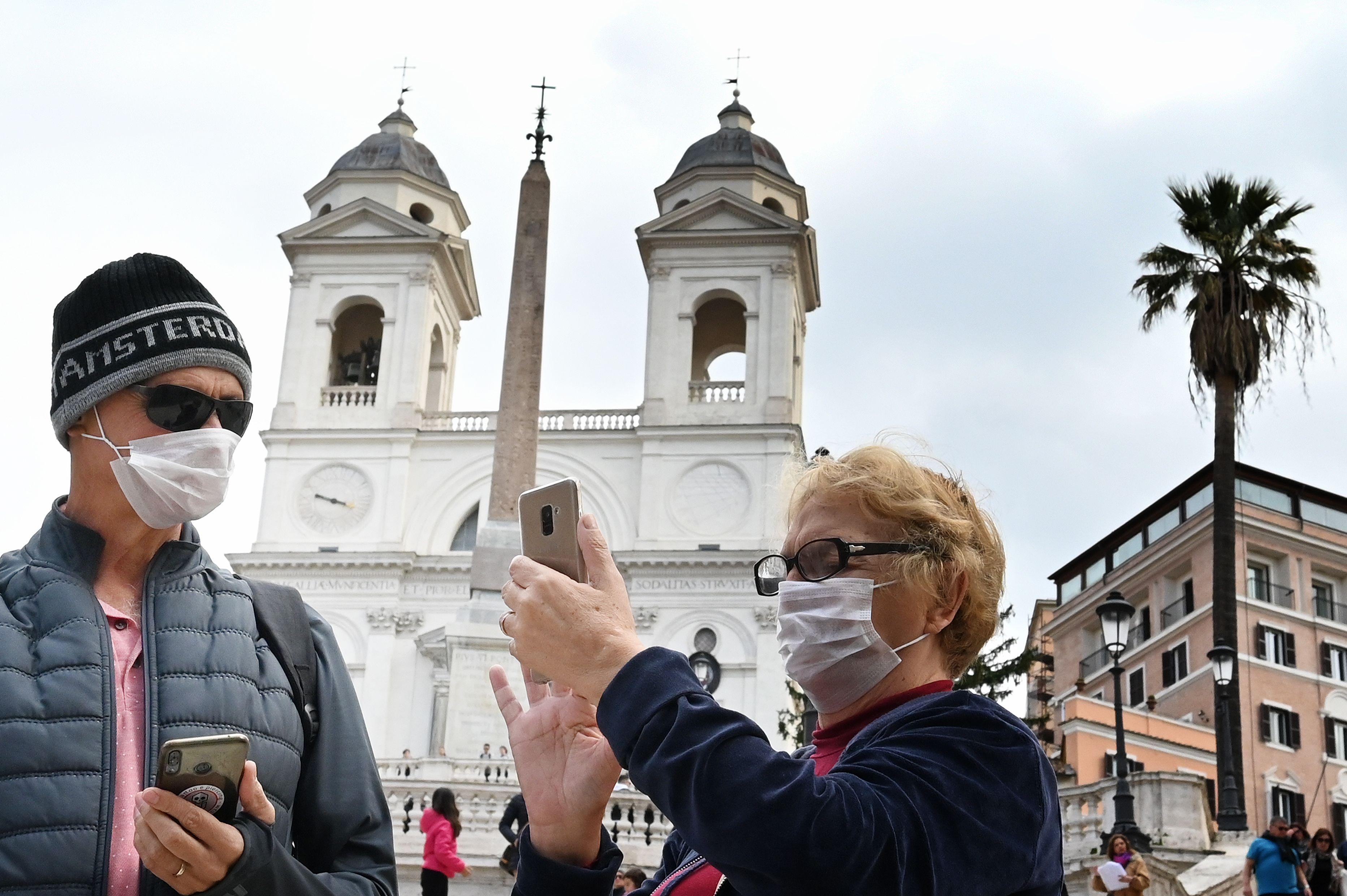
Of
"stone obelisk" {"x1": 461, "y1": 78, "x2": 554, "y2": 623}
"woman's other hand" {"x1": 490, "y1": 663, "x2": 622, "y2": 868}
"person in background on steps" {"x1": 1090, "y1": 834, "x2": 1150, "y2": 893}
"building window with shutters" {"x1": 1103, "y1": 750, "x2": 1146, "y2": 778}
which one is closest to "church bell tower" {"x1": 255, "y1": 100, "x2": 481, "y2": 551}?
"stone obelisk" {"x1": 461, "y1": 78, "x2": 554, "y2": 623}

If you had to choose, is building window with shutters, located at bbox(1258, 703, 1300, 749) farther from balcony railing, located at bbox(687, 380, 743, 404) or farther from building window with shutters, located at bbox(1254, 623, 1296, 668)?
balcony railing, located at bbox(687, 380, 743, 404)

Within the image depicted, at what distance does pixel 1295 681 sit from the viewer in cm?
4428

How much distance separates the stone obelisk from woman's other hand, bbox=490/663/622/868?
78.1ft

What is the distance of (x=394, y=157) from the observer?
49.0 m

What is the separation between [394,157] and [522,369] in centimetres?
2185

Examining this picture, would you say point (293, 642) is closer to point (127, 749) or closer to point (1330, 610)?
point (127, 749)

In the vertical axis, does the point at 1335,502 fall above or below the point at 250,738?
above

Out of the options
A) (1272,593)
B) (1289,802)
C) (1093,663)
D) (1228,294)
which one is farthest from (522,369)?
(1093,663)

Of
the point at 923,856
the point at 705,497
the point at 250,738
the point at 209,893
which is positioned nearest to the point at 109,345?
the point at 250,738

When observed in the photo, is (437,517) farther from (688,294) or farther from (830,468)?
(830,468)

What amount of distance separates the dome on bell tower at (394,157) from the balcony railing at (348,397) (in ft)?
22.4

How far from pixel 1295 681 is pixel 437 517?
76.9 ft

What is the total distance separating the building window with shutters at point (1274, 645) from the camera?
4422 centimetres

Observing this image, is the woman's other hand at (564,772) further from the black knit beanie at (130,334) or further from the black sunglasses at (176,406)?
the black knit beanie at (130,334)
